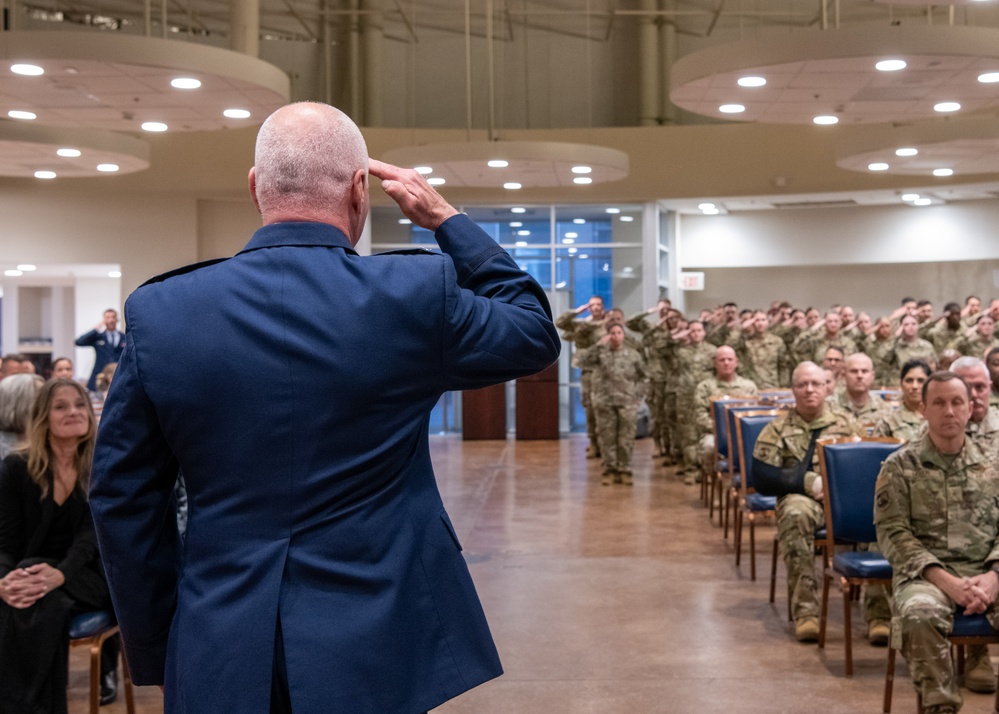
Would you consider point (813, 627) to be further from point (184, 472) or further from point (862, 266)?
point (862, 266)

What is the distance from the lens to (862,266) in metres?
20.2

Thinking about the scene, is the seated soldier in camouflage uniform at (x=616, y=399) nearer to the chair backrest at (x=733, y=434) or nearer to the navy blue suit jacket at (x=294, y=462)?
the chair backrest at (x=733, y=434)

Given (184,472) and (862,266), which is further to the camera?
(862,266)

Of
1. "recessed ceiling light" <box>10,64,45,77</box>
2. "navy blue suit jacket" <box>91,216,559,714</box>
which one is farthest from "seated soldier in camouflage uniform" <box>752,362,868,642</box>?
"recessed ceiling light" <box>10,64,45,77</box>

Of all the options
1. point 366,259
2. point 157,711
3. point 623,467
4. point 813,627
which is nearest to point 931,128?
point 623,467

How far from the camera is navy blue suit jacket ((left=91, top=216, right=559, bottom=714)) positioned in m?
1.56

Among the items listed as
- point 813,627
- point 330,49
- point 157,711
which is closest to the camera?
point 157,711

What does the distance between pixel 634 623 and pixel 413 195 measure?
4973mm

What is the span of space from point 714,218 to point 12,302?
11.8m

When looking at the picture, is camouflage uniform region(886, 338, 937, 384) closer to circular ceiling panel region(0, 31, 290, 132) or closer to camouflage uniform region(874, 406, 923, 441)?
camouflage uniform region(874, 406, 923, 441)

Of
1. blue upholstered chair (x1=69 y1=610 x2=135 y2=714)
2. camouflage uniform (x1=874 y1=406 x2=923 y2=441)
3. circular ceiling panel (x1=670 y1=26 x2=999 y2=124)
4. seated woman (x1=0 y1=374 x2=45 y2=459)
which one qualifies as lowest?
blue upholstered chair (x1=69 y1=610 x2=135 y2=714)

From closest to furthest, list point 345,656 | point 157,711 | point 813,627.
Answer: point 345,656 → point 157,711 → point 813,627

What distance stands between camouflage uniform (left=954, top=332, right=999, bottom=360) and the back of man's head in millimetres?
12445

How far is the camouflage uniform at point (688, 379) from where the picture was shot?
39.4ft
